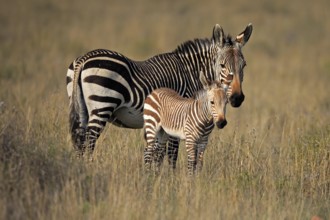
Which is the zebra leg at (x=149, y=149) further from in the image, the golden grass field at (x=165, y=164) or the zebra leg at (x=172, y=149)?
the zebra leg at (x=172, y=149)

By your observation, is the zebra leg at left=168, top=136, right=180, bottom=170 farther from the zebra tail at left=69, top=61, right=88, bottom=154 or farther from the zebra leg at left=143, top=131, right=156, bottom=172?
the zebra tail at left=69, top=61, right=88, bottom=154

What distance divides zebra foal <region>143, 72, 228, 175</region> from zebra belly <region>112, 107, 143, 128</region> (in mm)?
277

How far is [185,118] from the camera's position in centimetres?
944

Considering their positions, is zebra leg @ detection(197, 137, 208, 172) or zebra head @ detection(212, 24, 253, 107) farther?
Result: zebra head @ detection(212, 24, 253, 107)

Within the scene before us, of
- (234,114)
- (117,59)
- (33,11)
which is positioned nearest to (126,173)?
(117,59)

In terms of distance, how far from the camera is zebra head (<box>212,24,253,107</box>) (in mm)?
9969

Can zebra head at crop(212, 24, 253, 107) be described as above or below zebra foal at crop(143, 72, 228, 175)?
above

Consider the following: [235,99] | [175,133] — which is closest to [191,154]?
[175,133]

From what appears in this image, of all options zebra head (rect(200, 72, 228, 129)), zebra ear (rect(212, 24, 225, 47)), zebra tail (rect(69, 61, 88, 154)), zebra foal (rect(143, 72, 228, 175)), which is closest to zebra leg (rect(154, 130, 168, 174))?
zebra foal (rect(143, 72, 228, 175))

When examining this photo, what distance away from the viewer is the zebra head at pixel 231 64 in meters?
9.97

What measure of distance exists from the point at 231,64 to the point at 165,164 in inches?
69.7

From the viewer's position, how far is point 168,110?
9.73m

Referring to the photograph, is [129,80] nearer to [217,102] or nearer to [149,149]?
[149,149]

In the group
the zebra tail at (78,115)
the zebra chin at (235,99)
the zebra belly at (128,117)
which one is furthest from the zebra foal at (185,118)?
the zebra tail at (78,115)
